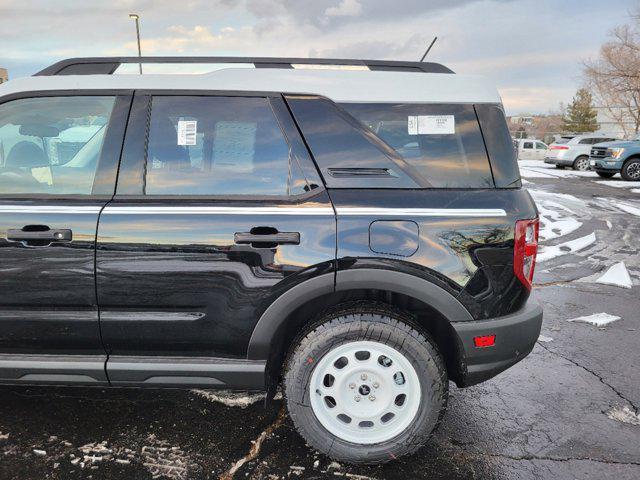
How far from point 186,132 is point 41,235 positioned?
854mm

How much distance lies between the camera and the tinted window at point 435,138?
8.00 ft

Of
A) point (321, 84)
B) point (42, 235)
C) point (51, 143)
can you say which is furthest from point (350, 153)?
point (51, 143)

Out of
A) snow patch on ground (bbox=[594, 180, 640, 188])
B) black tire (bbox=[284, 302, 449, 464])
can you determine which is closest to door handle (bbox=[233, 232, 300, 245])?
black tire (bbox=[284, 302, 449, 464])

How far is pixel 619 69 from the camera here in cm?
3167

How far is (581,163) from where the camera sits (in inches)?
900

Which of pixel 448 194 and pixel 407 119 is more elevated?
pixel 407 119

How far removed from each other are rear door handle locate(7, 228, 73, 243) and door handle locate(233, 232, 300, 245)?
0.82m

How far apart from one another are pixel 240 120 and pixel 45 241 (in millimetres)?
1117

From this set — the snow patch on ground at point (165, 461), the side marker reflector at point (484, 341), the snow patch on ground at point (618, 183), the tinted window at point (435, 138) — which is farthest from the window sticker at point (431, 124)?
the snow patch on ground at point (618, 183)

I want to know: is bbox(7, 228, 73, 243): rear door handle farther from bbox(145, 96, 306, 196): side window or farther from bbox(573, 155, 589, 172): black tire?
bbox(573, 155, 589, 172): black tire

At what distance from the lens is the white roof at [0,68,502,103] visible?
248 cm

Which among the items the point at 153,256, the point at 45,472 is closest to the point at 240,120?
the point at 153,256

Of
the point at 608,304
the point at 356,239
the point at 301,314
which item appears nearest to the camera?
the point at 356,239

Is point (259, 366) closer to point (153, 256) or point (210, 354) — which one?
point (210, 354)
